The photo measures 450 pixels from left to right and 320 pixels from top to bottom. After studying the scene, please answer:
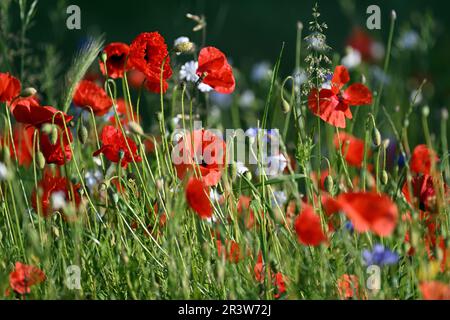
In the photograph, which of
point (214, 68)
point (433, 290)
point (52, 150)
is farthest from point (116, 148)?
point (433, 290)

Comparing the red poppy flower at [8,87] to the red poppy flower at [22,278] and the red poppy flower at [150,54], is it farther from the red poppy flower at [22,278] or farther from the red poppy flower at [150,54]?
the red poppy flower at [22,278]

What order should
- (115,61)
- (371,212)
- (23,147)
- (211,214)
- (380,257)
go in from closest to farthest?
(371,212) → (380,257) → (211,214) → (115,61) → (23,147)

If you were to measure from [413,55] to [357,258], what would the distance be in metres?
2.76

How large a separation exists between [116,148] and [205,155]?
0.54 ft

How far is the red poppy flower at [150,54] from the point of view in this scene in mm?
1655

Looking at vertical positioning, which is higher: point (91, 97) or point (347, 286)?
point (91, 97)

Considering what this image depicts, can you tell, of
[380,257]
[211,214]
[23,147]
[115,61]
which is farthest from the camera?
[23,147]

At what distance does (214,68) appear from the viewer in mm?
1680

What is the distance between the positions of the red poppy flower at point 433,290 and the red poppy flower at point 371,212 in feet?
0.37

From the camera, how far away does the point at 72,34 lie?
4.77m

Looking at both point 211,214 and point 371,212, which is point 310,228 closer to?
point 371,212

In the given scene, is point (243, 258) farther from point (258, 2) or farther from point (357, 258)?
point (258, 2)

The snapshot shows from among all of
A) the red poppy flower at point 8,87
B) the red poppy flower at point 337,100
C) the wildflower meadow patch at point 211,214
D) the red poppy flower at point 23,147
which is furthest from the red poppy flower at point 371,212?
the red poppy flower at point 23,147

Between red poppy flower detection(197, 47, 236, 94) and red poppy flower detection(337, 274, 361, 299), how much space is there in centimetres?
43
